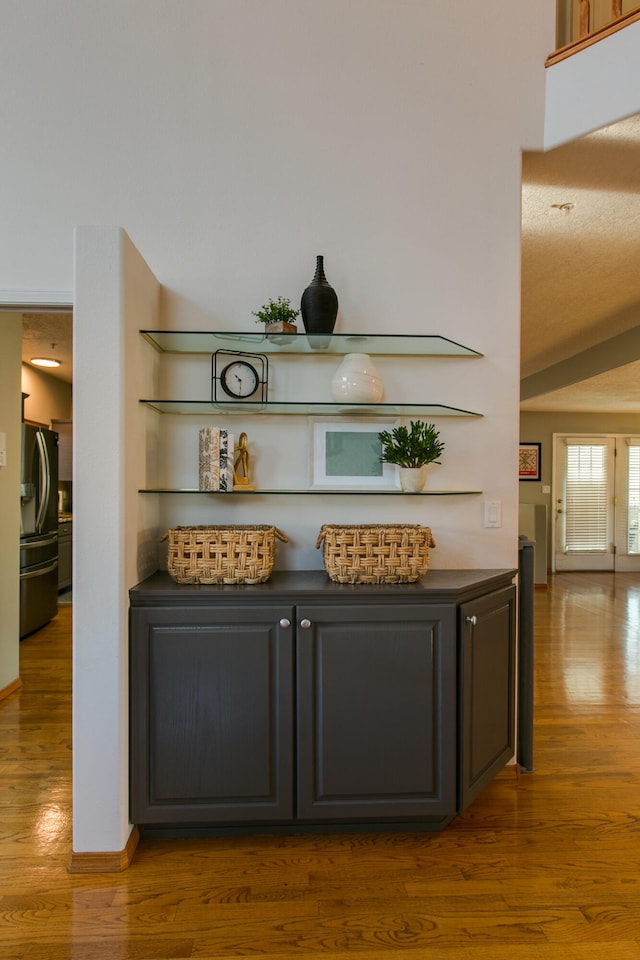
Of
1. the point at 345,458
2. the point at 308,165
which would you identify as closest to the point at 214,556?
the point at 345,458

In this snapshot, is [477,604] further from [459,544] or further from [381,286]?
[381,286]

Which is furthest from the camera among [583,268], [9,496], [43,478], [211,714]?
[43,478]

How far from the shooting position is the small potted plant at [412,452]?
7.58ft

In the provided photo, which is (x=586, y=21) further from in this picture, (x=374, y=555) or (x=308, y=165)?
(x=374, y=555)

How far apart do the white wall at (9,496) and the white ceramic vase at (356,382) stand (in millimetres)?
2295

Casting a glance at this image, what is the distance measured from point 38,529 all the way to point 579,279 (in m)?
4.67

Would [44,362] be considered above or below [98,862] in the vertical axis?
above

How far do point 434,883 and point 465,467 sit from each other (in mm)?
1502

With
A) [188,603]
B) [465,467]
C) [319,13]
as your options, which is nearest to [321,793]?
[188,603]

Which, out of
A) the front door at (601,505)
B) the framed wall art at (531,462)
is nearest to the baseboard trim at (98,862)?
the framed wall art at (531,462)

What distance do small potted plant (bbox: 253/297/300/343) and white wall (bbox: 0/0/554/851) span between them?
0.48 feet

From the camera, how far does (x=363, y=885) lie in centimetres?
187

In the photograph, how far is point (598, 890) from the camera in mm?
1845

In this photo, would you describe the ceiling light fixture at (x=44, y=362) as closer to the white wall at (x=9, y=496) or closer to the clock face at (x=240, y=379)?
the white wall at (x=9, y=496)
